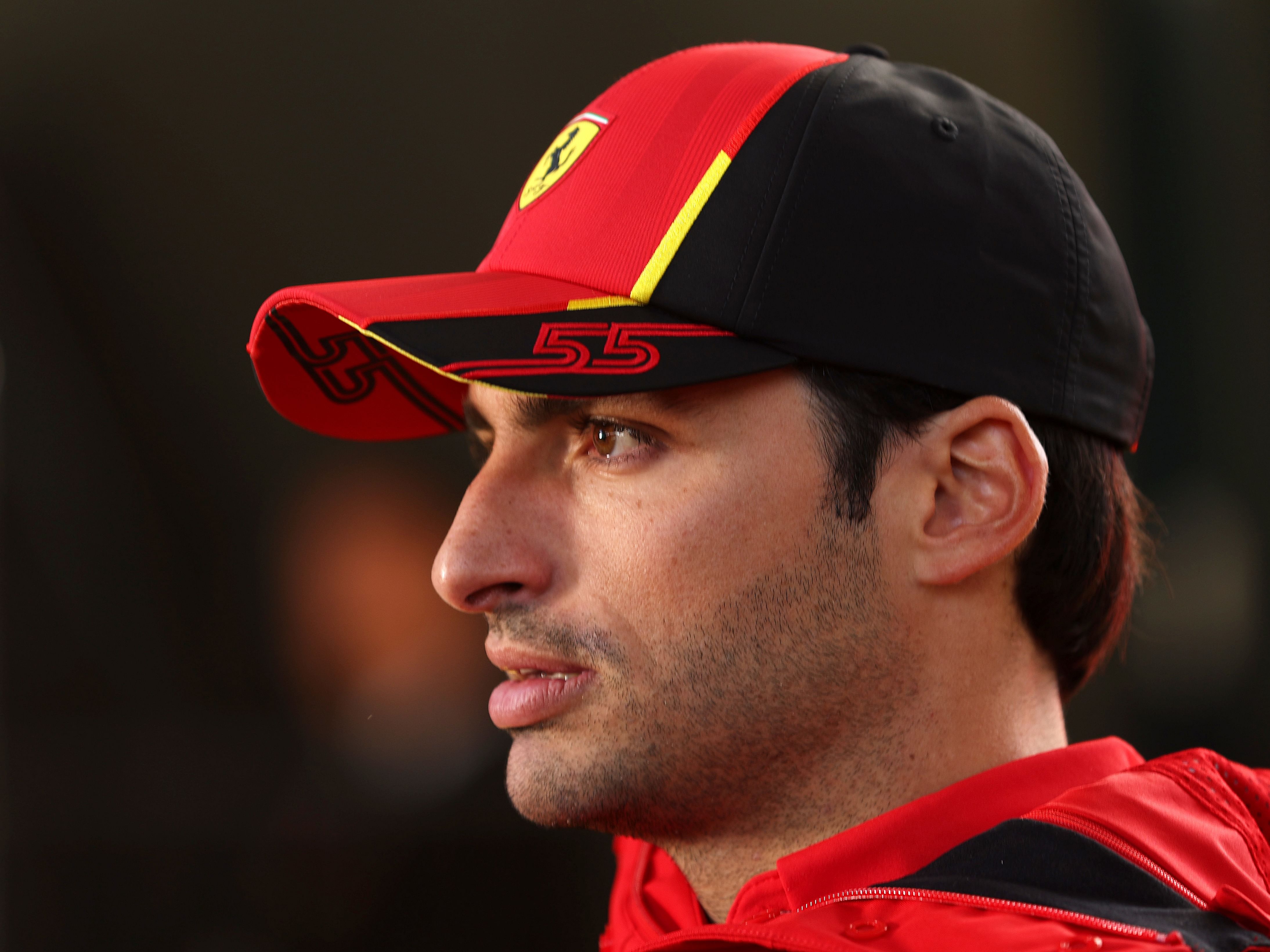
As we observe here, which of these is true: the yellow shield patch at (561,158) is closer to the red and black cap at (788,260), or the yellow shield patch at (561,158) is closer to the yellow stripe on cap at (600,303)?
the red and black cap at (788,260)

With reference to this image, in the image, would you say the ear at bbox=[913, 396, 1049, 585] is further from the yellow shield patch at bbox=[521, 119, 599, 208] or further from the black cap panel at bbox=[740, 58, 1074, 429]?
the yellow shield patch at bbox=[521, 119, 599, 208]

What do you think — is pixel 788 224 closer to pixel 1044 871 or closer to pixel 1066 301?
pixel 1066 301

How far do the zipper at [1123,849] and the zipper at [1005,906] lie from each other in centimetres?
7

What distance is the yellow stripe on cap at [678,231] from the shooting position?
870 mm

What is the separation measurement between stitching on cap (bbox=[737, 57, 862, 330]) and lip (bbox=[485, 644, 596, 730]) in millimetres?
327

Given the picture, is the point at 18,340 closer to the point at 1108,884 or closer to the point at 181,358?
the point at 181,358

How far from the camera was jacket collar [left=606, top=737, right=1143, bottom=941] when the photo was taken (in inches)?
33.3

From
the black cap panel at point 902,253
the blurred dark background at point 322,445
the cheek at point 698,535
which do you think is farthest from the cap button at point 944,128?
the blurred dark background at point 322,445

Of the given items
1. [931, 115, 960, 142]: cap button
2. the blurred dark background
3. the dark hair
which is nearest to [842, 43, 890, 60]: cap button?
[931, 115, 960, 142]: cap button

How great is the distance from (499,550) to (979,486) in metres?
0.43

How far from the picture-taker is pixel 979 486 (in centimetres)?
92

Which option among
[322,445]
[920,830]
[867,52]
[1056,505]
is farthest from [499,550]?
[322,445]

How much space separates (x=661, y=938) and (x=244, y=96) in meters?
2.04

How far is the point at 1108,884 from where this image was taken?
75cm
